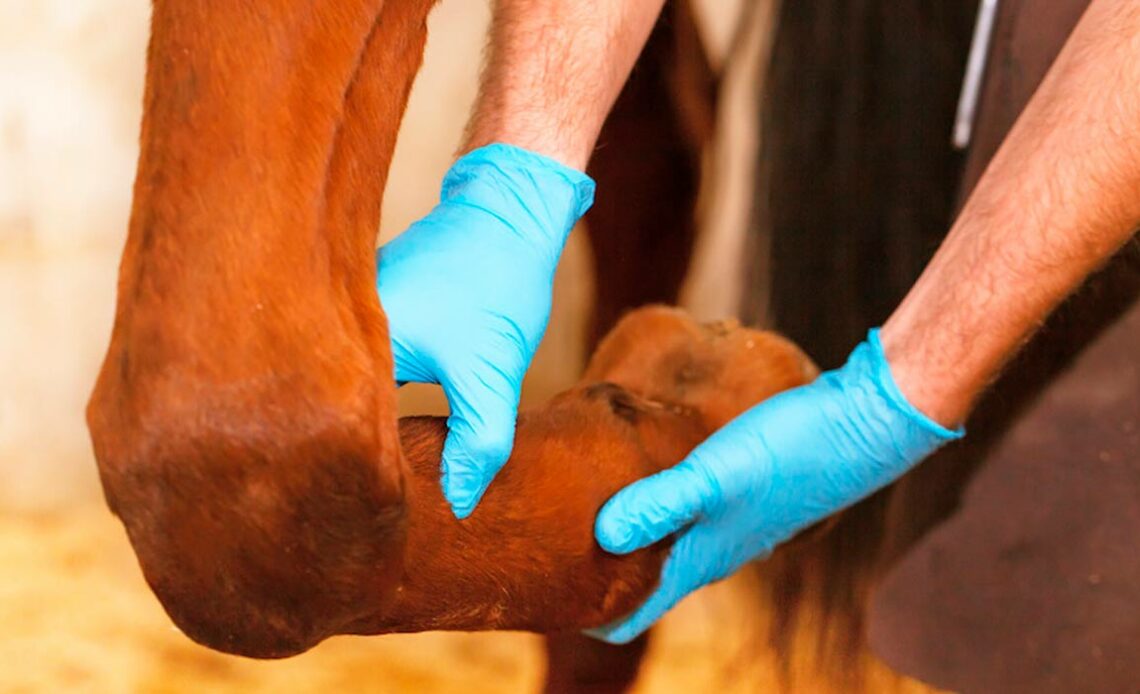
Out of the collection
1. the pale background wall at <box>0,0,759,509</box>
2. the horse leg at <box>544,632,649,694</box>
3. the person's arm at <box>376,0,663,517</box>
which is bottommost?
the horse leg at <box>544,632,649,694</box>

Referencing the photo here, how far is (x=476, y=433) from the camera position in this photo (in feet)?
1.90

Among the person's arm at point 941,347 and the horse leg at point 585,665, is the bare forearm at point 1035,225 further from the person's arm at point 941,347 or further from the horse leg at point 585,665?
the horse leg at point 585,665

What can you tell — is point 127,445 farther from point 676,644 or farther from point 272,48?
point 676,644

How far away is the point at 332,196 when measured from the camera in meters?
0.46

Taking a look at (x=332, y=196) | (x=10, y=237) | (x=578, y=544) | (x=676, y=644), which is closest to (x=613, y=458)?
(x=578, y=544)

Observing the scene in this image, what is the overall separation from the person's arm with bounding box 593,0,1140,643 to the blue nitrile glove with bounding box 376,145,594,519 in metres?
0.10

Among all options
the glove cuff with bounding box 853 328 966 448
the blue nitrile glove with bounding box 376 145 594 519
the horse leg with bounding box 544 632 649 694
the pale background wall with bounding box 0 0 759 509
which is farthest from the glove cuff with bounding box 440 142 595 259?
the pale background wall with bounding box 0 0 759 509

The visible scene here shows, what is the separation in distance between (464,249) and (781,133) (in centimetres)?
48

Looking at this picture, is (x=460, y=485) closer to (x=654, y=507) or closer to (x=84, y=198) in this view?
(x=654, y=507)

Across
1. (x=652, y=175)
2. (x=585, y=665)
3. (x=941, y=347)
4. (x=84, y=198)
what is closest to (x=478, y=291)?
(x=941, y=347)

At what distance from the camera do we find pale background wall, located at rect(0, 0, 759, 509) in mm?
1208

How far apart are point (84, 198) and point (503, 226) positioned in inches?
31.4

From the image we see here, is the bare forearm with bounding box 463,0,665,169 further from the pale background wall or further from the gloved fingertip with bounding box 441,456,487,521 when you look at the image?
the pale background wall

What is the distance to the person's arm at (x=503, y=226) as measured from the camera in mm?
602
